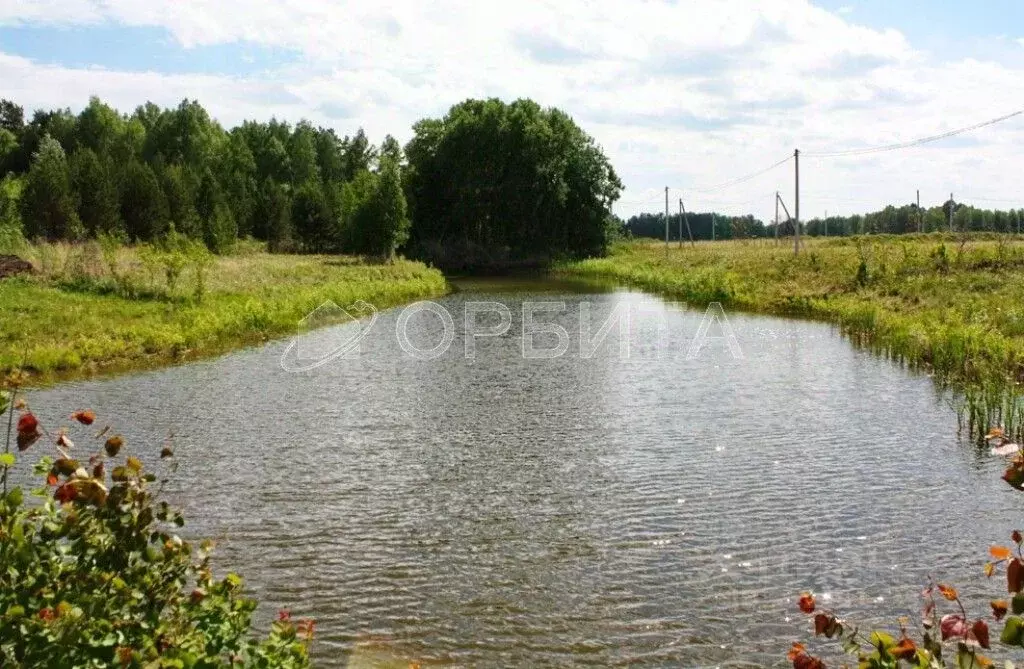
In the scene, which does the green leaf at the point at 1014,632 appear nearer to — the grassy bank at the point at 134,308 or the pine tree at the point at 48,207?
the grassy bank at the point at 134,308

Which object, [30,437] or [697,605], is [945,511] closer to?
[697,605]

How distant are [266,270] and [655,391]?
32.7 meters

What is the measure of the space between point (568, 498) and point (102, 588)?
28.4 ft

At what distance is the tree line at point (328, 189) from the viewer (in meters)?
64.8

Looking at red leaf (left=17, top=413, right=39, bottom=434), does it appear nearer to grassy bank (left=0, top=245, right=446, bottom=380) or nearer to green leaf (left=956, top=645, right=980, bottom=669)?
green leaf (left=956, top=645, right=980, bottom=669)

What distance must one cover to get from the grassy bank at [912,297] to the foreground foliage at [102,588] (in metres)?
13.1

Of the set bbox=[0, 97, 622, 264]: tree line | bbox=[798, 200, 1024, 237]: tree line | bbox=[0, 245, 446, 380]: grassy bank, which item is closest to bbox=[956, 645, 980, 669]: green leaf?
bbox=[0, 245, 446, 380]: grassy bank

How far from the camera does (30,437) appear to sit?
15.6 ft

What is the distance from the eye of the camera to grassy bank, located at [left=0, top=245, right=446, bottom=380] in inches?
992

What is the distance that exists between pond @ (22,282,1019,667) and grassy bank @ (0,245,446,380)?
99.3 inches

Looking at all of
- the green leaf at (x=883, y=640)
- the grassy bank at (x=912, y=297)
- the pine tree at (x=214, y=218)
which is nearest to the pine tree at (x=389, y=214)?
the pine tree at (x=214, y=218)

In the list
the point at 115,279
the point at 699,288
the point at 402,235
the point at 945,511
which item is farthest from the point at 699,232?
the point at 945,511

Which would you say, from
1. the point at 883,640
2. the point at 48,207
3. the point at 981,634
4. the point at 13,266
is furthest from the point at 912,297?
the point at 48,207

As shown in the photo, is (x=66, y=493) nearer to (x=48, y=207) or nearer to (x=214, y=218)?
(x=48, y=207)
